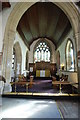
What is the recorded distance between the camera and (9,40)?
14.2ft

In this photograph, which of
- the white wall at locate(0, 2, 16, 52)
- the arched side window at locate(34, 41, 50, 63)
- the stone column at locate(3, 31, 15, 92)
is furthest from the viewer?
the arched side window at locate(34, 41, 50, 63)

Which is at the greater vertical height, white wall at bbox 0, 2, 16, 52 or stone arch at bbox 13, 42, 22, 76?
white wall at bbox 0, 2, 16, 52

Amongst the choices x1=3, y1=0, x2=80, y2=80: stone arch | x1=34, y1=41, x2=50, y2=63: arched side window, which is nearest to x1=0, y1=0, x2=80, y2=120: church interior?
x1=3, y1=0, x2=80, y2=80: stone arch

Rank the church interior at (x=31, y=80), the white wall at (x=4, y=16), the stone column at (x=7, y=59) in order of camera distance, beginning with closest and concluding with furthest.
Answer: the church interior at (x=31, y=80) → the stone column at (x=7, y=59) → the white wall at (x=4, y=16)

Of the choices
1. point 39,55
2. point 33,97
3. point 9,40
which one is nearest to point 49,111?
point 33,97

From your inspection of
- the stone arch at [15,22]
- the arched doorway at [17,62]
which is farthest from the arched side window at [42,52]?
the stone arch at [15,22]

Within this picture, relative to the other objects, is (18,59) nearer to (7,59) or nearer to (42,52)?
(7,59)

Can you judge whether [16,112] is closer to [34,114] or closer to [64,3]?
[34,114]

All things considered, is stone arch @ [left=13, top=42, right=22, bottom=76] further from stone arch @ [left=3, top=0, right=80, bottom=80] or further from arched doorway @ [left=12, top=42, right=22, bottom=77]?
stone arch @ [left=3, top=0, right=80, bottom=80]

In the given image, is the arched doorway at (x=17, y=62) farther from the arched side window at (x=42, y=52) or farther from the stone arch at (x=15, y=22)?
the arched side window at (x=42, y=52)

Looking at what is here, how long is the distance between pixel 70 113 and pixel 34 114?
35.8 inches

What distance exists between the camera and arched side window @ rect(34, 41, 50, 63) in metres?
13.3

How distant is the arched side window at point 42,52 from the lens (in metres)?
13.3

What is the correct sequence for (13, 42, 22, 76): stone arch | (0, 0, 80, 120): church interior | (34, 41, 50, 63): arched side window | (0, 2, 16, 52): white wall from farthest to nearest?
(34, 41, 50, 63): arched side window
(13, 42, 22, 76): stone arch
(0, 2, 16, 52): white wall
(0, 0, 80, 120): church interior
